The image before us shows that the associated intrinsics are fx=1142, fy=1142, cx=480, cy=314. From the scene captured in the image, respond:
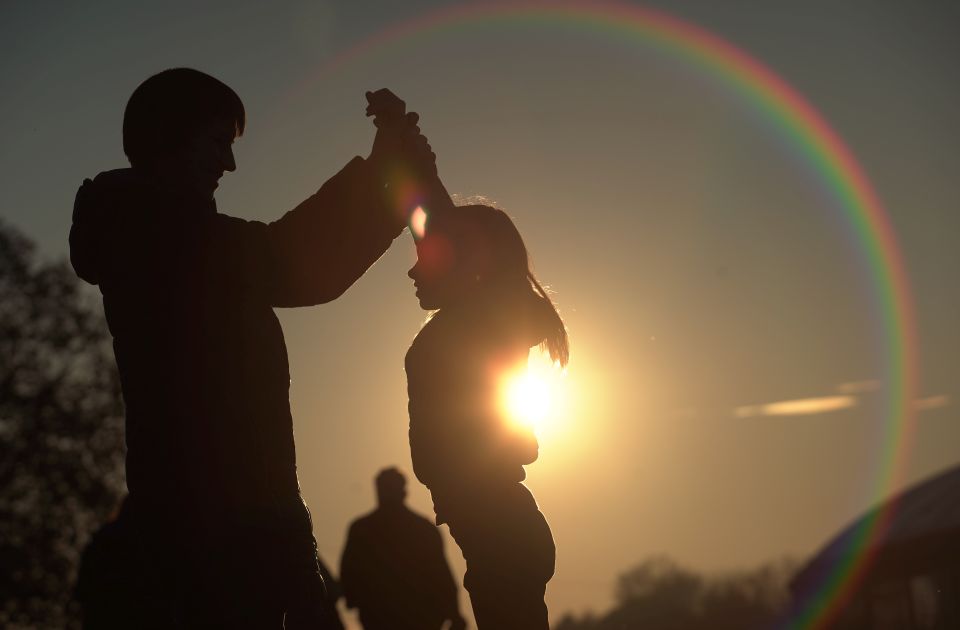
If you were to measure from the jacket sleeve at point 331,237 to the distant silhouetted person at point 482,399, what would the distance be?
0.19 metres

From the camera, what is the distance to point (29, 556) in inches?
1283

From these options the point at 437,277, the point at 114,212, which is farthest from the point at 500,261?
the point at 114,212

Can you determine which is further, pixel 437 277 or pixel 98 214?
pixel 437 277

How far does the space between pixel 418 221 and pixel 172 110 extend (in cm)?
96

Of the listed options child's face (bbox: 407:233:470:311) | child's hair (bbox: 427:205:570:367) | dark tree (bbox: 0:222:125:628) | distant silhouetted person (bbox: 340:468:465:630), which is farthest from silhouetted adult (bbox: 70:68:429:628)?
dark tree (bbox: 0:222:125:628)

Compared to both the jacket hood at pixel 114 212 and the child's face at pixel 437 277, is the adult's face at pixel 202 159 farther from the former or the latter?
the child's face at pixel 437 277

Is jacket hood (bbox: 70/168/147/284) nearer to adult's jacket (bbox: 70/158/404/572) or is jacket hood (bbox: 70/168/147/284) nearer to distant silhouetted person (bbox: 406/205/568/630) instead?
adult's jacket (bbox: 70/158/404/572)

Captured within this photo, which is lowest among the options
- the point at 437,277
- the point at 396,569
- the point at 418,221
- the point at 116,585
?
the point at 116,585

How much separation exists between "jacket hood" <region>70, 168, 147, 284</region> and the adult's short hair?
0.11 m

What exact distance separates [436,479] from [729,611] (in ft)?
300

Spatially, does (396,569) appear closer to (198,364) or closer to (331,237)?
(331,237)

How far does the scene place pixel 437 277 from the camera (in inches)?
159

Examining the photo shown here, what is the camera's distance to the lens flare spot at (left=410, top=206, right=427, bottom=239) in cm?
399

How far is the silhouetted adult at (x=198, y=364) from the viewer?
9.80ft
